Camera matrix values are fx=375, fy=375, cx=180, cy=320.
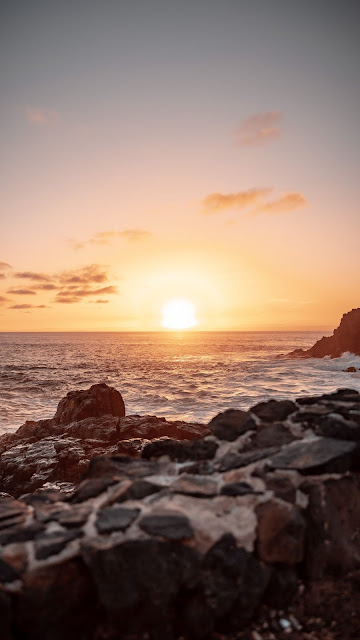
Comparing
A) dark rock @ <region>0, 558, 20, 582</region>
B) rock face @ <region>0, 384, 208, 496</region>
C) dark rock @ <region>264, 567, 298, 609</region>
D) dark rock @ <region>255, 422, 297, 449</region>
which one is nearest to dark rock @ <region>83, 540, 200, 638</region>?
dark rock @ <region>0, 558, 20, 582</region>

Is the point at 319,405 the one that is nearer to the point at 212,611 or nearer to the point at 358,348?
the point at 212,611

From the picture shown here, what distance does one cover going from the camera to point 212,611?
287 centimetres

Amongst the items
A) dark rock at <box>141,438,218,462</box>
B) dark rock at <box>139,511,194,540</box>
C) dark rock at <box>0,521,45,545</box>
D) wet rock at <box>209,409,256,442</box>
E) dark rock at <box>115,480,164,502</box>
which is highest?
wet rock at <box>209,409,256,442</box>

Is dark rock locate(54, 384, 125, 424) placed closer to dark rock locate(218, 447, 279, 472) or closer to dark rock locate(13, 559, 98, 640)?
dark rock locate(218, 447, 279, 472)

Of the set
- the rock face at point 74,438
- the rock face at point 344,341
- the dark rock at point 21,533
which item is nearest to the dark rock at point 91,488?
the dark rock at point 21,533

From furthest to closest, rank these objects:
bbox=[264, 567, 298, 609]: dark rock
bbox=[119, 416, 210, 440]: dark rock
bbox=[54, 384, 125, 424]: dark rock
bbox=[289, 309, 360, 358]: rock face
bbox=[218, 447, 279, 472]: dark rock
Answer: bbox=[289, 309, 360, 358]: rock face < bbox=[54, 384, 125, 424]: dark rock < bbox=[119, 416, 210, 440]: dark rock < bbox=[218, 447, 279, 472]: dark rock < bbox=[264, 567, 298, 609]: dark rock

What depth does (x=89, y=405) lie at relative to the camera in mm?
13656

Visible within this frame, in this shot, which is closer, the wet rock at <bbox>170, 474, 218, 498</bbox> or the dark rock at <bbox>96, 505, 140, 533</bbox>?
the dark rock at <bbox>96, 505, 140, 533</bbox>

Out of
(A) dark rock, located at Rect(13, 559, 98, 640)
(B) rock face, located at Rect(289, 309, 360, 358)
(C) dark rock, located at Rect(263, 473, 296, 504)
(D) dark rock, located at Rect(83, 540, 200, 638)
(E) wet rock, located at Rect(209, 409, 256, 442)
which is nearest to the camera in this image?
(A) dark rock, located at Rect(13, 559, 98, 640)

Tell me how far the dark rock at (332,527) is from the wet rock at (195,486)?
0.85 meters

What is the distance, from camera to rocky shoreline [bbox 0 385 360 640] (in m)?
2.70

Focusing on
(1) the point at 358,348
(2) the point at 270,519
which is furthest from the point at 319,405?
(1) the point at 358,348

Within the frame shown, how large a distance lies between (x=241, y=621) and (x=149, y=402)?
1847cm

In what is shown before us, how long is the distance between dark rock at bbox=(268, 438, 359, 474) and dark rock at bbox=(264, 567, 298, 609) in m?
0.86
